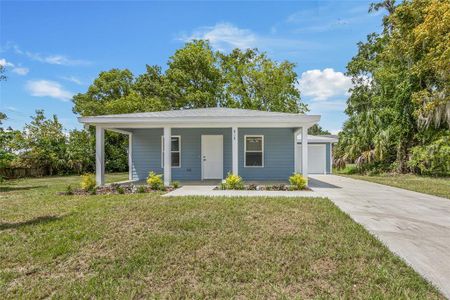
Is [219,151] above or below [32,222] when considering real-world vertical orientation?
above

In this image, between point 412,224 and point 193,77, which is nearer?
point 412,224

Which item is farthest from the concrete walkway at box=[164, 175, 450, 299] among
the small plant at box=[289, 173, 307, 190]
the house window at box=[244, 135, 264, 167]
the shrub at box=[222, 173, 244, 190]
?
the house window at box=[244, 135, 264, 167]

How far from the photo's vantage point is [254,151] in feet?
39.9

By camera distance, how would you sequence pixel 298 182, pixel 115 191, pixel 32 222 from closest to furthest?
pixel 32 222 < pixel 115 191 < pixel 298 182

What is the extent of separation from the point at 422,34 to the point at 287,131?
8.35 meters

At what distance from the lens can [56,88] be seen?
25719 mm

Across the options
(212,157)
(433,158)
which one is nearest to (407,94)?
(433,158)

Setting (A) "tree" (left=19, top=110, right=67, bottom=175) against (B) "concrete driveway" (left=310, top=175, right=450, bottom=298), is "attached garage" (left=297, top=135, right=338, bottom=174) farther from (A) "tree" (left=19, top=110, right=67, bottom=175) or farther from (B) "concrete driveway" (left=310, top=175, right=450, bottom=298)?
(A) "tree" (left=19, top=110, right=67, bottom=175)

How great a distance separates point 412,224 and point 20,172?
18.6 m

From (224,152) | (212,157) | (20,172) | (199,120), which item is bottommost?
(20,172)

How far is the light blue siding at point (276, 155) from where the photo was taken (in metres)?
12.1

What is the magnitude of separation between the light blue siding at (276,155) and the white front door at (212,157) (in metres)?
1.15

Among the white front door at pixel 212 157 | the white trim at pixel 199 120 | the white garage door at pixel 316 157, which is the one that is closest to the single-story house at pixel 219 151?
the white front door at pixel 212 157

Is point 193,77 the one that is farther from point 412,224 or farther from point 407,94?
point 412,224
